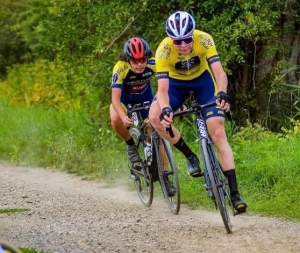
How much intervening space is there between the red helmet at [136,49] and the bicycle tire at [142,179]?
1.04 meters

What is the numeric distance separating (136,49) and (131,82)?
62cm

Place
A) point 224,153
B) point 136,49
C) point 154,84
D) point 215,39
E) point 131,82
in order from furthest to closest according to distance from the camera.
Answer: point 154,84, point 215,39, point 131,82, point 136,49, point 224,153

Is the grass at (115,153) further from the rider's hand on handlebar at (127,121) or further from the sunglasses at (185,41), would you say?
the sunglasses at (185,41)

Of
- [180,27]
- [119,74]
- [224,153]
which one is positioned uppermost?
[180,27]

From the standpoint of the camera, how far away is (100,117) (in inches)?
550

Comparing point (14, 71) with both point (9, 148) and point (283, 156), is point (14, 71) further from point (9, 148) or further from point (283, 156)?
point (283, 156)

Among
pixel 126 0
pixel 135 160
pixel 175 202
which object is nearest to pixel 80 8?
pixel 126 0

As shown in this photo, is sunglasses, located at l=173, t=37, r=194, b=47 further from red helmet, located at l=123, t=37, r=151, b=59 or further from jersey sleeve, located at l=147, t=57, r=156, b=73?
jersey sleeve, located at l=147, t=57, r=156, b=73

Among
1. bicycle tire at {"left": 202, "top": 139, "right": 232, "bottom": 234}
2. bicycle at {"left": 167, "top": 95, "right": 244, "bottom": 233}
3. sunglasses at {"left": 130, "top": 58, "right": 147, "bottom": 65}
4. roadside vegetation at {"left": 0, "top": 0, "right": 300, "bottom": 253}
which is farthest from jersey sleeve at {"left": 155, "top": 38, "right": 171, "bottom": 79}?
roadside vegetation at {"left": 0, "top": 0, "right": 300, "bottom": 253}

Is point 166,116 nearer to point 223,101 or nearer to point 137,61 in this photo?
point 223,101

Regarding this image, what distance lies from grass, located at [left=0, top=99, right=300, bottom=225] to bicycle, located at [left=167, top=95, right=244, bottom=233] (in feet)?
3.52

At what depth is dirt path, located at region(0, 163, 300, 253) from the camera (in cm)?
724

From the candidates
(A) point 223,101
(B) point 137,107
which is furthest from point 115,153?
(A) point 223,101

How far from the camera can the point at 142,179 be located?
33.3 feet
